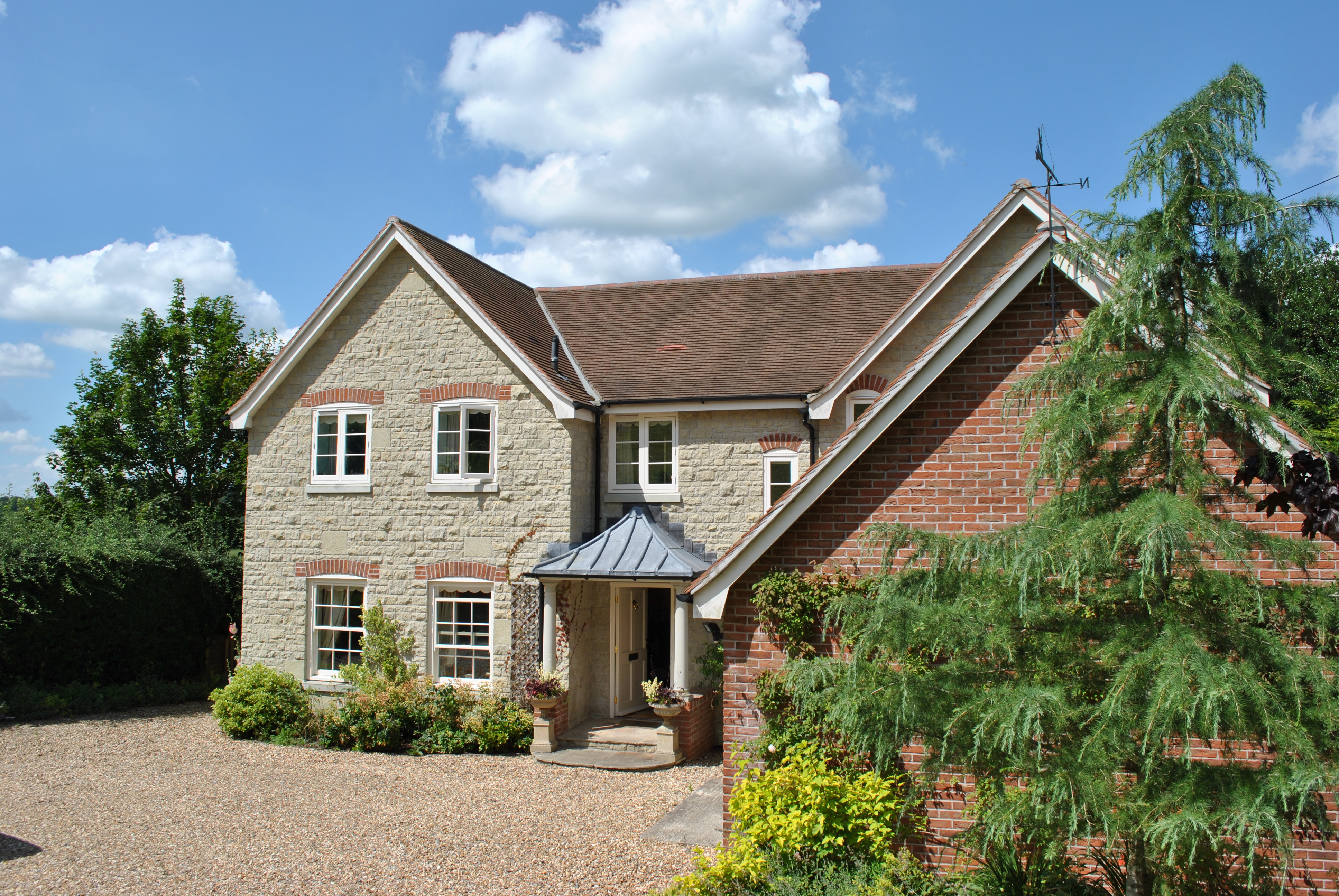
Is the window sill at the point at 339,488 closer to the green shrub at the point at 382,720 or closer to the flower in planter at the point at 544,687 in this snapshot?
the green shrub at the point at 382,720

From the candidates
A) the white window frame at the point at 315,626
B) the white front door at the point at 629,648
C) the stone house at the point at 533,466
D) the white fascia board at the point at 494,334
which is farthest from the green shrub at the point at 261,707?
the white fascia board at the point at 494,334

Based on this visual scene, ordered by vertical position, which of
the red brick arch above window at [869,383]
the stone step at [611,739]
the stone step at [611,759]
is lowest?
the stone step at [611,759]

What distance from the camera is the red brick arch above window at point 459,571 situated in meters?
14.9

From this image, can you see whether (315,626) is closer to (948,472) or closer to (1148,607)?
(948,472)

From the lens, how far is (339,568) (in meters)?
15.8

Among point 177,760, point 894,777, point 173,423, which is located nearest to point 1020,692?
point 894,777

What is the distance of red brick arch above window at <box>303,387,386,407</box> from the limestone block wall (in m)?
0.10

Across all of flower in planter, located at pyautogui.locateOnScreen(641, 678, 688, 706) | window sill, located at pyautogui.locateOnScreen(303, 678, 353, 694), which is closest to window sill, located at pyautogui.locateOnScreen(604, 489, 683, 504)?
flower in planter, located at pyautogui.locateOnScreen(641, 678, 688, 706)

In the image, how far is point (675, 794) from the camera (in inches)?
458

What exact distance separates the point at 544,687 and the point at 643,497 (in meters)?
3.67

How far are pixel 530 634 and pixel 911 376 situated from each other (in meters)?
9.14

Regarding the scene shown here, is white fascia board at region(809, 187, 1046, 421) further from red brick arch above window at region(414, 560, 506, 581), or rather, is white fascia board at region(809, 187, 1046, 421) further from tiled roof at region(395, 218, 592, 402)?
red brick arch above window at region(414, 560, 506, 581)

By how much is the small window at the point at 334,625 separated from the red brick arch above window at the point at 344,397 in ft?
10.7

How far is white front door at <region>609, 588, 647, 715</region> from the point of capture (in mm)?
15352
